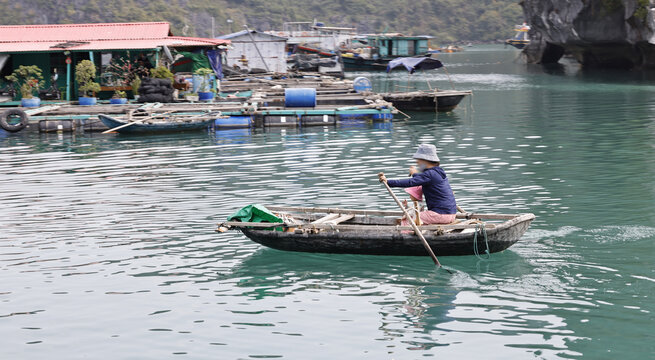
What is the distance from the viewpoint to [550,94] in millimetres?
45281

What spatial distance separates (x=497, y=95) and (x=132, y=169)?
29691 mm

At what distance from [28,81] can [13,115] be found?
4840 millimetres

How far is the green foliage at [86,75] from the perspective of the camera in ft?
112

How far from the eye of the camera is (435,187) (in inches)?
470

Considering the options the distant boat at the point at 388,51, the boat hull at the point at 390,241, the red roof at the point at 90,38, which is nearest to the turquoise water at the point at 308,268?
the boat hull at the point at 390,241

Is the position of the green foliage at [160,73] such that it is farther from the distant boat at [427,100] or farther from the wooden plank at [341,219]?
the wooden plank at [341,219]

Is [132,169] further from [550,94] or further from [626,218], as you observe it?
[550,94]

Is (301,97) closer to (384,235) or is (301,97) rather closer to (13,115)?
(13,115)

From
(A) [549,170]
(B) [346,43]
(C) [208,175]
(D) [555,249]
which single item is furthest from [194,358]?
(B) [346,43]

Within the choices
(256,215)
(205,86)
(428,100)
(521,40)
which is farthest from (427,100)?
(521,40)

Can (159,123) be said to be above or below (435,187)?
above

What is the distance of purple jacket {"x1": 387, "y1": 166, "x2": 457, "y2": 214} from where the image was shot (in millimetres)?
11781

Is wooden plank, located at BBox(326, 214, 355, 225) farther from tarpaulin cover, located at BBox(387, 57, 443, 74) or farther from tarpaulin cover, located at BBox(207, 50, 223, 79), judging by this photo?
tarpaulin cover, located at BBox(207, 50, 223, 79)

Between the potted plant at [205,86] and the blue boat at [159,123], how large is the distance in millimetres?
5138
